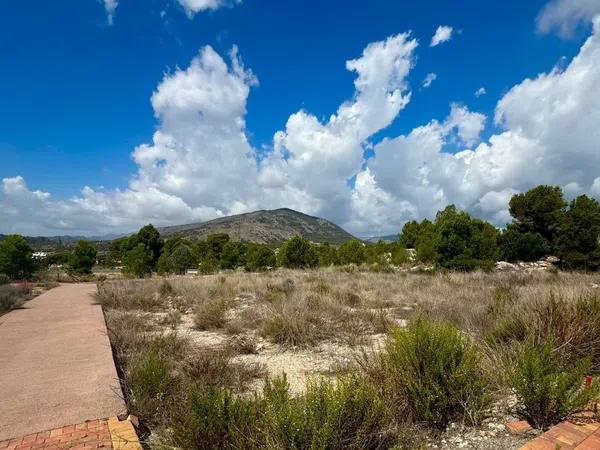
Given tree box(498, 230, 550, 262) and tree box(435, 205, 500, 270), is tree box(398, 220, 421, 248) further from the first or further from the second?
tree box(435, 205, 500, 270)

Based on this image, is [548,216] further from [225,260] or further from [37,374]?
[37,374]

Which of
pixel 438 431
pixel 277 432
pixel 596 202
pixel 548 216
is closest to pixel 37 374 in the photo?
pixel 277 432

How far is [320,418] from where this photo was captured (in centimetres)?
270

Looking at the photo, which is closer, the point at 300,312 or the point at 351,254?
the point at 300,312

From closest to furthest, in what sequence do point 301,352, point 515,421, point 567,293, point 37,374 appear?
point 515,421
point 37,374
point 567,293
point 301,352

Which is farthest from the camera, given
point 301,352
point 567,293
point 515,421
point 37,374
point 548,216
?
point 548,216

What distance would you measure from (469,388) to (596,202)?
30.9 metres

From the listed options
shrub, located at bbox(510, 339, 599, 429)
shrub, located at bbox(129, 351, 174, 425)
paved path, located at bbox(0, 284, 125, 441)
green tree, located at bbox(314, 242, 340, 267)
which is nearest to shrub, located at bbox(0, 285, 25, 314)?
paved path, located at bbox(0, 284, 125, 441)

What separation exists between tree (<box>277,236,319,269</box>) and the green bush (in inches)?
1022

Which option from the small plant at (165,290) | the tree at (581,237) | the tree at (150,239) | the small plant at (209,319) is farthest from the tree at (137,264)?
the tree at (581,237)

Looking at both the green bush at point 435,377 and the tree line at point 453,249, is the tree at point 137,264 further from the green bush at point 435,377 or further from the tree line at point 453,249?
the green bush at point 435,377

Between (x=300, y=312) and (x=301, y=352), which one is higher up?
(x=300, y=312)

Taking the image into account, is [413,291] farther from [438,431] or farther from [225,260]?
[225,260]

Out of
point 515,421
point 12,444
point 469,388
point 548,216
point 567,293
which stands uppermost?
point 548,216
